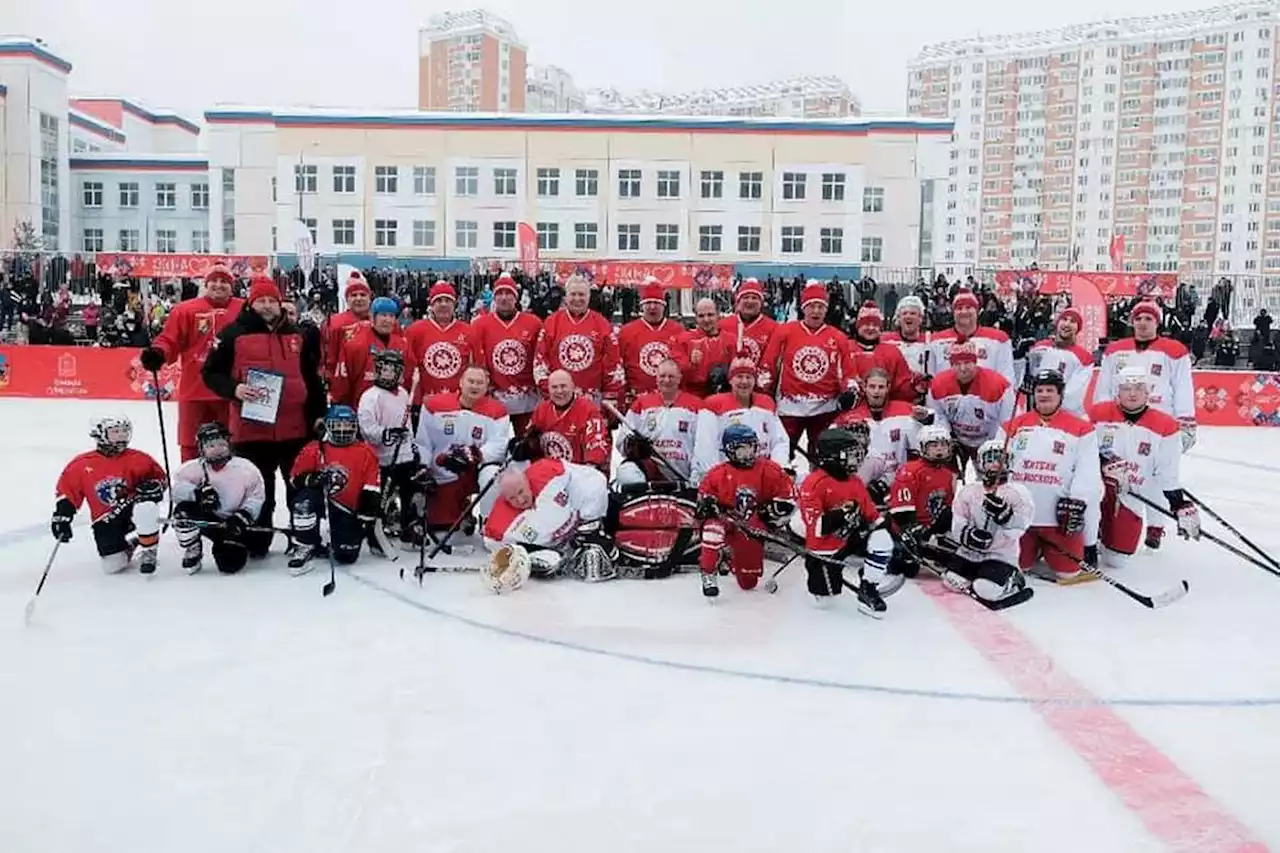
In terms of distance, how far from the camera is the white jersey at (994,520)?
439 centimetres

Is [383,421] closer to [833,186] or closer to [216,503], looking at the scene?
[216,503]

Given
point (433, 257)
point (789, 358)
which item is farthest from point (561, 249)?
point (789, 358)

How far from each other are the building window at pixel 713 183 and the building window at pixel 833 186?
2.93m

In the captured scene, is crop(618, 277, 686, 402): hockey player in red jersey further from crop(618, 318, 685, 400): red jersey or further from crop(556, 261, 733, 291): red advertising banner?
crop(556, 261, 733, 291): red advertising banner

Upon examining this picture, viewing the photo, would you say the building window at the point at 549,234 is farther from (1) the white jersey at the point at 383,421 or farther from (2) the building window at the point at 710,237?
(1) the white jersey at the point at 383,421

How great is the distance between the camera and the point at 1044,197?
65250 mm

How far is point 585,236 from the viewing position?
32562mm

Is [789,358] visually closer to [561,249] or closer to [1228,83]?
[561,249]

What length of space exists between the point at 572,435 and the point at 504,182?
28.1 m

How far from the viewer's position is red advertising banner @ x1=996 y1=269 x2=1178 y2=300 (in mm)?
15148

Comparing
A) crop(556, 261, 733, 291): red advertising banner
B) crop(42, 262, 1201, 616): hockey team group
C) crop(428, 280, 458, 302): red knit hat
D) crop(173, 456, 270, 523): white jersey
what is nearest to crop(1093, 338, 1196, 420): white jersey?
crop(42, 262, 1201, 616): hockey team group

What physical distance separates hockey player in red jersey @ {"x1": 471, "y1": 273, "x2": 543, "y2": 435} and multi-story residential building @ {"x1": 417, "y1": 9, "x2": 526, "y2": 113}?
59290 millimetres

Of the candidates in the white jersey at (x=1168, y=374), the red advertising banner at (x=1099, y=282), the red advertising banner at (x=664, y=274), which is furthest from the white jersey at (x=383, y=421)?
the red advertising banner at (x=1099, y=282)

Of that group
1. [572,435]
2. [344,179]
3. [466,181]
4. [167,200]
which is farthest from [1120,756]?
[167,200]
